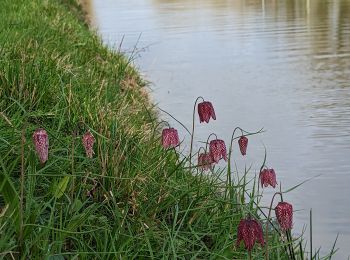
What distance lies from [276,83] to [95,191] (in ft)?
24.7

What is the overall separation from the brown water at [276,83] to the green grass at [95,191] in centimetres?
95

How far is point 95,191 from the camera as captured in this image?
3.59m

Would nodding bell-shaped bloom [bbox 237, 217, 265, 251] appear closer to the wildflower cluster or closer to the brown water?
the wildflower cluster

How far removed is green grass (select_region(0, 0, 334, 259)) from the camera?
2906mm

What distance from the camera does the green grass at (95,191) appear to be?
9.53 feet

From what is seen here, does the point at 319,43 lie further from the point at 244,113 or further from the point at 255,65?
the point at 244,113

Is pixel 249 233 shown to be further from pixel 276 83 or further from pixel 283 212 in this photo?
pixel 276 83

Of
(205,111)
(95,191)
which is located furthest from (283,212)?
(95,191)

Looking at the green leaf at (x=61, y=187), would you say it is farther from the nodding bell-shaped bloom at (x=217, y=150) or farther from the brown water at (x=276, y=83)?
the brown water at (x=276, y=83)

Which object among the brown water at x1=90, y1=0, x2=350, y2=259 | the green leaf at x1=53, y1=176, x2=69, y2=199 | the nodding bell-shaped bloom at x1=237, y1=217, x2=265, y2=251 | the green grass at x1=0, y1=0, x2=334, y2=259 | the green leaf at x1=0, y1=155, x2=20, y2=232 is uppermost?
the green leaf at x1=0, y1=155, x2=20, y2=232

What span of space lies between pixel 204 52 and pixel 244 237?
39.4ft

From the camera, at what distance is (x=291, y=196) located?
18.9 ft

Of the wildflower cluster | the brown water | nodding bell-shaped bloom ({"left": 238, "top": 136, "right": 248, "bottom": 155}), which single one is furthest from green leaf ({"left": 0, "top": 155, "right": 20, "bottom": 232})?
the brown water

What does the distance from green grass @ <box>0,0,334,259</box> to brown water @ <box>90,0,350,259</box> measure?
3.10ft
